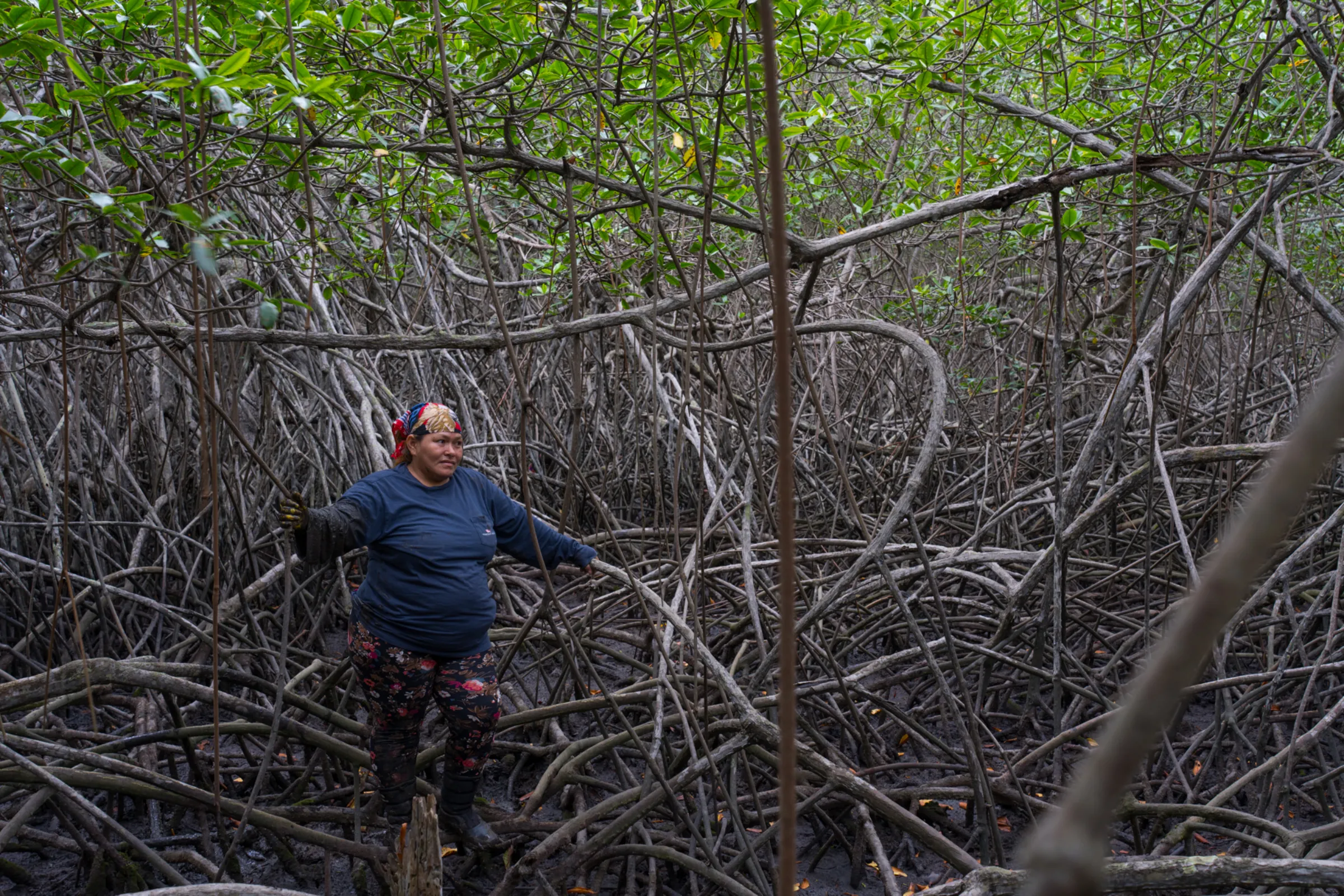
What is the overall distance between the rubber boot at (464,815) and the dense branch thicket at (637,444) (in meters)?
0.07

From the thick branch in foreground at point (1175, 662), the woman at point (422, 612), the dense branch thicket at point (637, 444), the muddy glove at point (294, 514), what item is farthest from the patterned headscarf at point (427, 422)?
the thick branch in foreground at point (1175, 662)

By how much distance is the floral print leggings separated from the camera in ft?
7.65

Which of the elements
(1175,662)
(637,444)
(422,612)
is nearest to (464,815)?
(422,612)

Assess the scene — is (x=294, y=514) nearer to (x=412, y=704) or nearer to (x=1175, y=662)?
(x=412, y=704)

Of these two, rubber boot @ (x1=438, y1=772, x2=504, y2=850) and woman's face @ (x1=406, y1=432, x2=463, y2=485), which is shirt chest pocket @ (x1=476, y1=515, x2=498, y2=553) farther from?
rubber boot @ (x1=438, y1=772, x2=504, y2=850)

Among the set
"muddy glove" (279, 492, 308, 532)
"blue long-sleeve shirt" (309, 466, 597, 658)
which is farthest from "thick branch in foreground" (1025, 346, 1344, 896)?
"blue long-sleeve shirt" (309, 466, 597, 658)

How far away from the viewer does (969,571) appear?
10.4 ft

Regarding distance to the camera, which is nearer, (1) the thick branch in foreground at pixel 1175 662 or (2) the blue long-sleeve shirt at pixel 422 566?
(1) the thick branch in foreground at pixel 1175 662

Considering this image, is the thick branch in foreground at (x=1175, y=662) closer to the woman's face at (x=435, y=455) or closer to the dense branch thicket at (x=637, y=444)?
the dense branch thicket at (x=637, y=444)

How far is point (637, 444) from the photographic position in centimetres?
373

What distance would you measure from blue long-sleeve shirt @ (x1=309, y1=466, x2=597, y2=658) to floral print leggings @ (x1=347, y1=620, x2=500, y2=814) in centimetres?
4

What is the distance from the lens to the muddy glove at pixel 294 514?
2.13 metres

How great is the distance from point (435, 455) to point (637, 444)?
1413 mm

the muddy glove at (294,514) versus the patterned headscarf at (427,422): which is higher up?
the patterned headscarf at (427,422)
